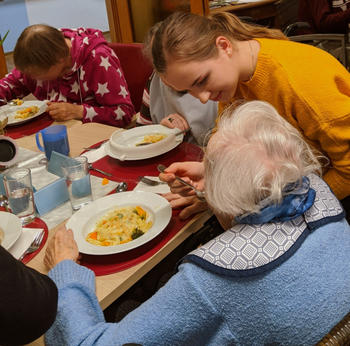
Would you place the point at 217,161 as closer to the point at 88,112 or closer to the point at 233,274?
the point at 233,274

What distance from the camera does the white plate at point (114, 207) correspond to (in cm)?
116

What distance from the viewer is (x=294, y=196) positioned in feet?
2.89

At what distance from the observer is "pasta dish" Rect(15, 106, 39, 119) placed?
2.20 meters

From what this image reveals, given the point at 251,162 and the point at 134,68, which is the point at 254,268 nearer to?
the point at 251,162

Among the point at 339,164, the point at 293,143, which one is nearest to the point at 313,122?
the point at 339,164

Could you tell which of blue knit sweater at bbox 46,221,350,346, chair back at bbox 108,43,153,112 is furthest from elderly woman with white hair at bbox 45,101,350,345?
chair back at bbox 108,43,153,112

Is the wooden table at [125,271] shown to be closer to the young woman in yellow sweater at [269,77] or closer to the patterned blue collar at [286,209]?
the young woman in yellow sweater at [269,77]

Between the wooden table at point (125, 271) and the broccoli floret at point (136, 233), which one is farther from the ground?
the broccoli floret at point (136, 233)

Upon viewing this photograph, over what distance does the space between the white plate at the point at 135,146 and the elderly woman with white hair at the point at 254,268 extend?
2.35ft

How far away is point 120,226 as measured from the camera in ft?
4.18

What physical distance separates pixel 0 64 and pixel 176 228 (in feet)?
10.3

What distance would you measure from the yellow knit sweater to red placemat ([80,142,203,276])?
400mm

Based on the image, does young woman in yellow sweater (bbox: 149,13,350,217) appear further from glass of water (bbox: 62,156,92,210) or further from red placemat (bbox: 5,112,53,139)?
red placemat (bbox: 5,112,53,139)

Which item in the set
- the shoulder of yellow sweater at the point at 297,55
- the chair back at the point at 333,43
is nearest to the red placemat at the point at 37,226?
the shoulder of yellow sweater at the point at 297,55
